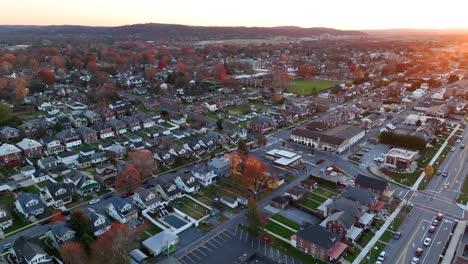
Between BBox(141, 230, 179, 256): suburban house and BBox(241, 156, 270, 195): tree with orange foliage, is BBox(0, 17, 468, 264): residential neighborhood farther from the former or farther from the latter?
BBox(241, 156, 270, 195): tree with orange foliage

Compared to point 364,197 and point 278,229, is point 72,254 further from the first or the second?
point 364,197

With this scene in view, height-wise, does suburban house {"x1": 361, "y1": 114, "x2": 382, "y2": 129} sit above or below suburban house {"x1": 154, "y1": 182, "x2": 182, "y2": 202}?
above

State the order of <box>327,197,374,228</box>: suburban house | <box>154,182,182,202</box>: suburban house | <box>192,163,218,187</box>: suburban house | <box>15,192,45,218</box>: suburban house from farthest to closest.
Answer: <box>192,163,218,187</box>: suburban house < <box>154,182,182,202</box>: suburban house < <box>15,192,45,218</box>: suburban house < <box>327,197,374,228</box>: suburban house

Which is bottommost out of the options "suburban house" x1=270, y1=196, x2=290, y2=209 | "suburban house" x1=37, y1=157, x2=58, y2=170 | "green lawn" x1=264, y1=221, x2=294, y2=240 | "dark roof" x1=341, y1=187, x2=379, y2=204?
"green lawn" x1=264, y1=221, x2=294, y2=240

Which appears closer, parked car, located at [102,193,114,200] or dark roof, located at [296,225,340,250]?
dark roof, located at [296,225,340,250]

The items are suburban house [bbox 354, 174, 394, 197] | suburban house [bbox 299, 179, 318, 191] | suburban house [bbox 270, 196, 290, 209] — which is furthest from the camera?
suburban house [bbox 299, 179, 318, 191]

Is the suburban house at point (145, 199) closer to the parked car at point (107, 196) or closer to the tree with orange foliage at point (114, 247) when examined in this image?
the parked car at point (107, 196)

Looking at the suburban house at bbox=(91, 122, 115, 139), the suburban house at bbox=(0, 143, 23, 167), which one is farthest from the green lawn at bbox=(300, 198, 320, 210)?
the suburban house at bbox=(0, 143, 23, 167)

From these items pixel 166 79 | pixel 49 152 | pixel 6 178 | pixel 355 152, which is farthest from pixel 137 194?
pixel 166 79
